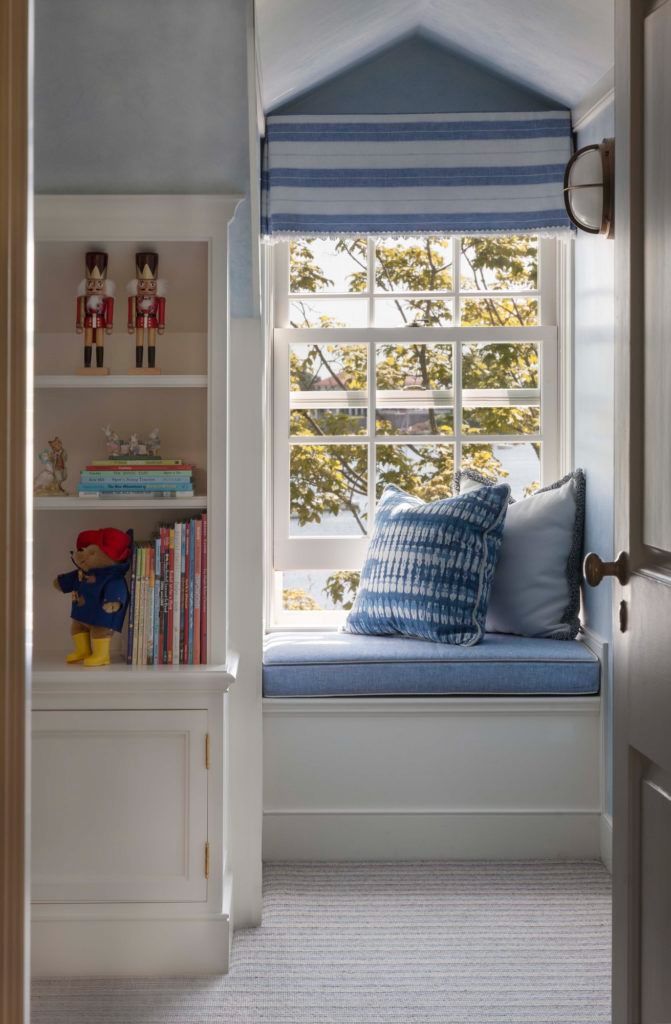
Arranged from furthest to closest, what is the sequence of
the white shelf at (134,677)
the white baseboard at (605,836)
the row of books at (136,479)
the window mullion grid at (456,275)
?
the window mullion grid at (456,275) < the white baseboard at (605,836) < the row of books at (136,479) < the white shelf at (134,677)

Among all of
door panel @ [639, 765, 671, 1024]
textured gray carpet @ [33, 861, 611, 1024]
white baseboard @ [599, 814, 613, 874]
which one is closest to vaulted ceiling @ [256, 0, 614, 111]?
door panel @ [639, 765, 671, 1024]

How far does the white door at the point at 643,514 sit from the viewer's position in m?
1.25

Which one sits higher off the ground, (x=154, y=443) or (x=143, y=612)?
(x=154, y=443)

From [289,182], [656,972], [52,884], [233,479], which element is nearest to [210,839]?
[52,884]

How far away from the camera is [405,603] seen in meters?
3.17

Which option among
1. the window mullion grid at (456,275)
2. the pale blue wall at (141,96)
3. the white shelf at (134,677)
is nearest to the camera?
the pale blue wall at (141,96)

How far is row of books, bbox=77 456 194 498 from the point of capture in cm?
240

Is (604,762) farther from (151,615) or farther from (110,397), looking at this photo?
(110,397)

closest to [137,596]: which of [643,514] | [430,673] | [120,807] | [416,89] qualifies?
[120,807]

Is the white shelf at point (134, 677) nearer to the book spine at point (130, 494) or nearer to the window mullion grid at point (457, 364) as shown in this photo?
the book spine at point (130, 494)

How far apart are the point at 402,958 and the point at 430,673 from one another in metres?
0.84

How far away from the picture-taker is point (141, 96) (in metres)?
2.11

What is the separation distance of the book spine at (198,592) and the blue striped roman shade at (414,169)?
1.41 metres

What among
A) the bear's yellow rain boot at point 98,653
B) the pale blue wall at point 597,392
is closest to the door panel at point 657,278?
the bear's yellow rain boot at point 98,653
